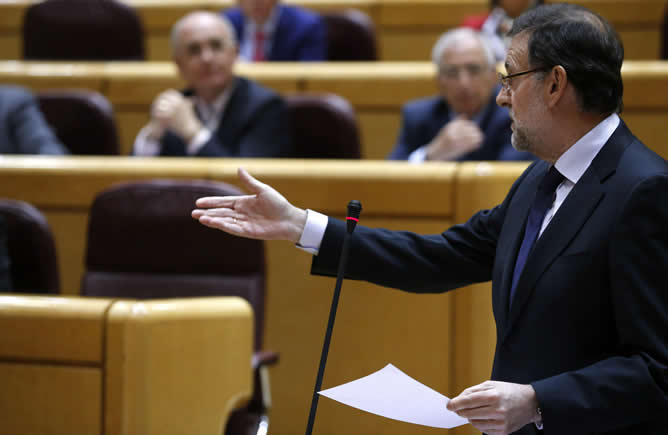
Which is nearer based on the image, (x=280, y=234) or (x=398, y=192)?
(x=280, y=234)

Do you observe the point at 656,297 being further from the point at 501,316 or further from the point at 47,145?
the point at 47,145

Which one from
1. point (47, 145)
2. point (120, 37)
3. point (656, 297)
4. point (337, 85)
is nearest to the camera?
point (656, 297)

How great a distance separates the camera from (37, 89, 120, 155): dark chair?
1.29 metres

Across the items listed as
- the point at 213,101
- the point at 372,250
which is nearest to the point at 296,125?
the point at 213,101

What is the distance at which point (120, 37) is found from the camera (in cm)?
163

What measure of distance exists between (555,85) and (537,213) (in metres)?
0.07

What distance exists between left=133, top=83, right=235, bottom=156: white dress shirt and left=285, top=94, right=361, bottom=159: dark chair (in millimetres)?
95

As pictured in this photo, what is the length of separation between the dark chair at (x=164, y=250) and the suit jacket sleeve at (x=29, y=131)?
343mm


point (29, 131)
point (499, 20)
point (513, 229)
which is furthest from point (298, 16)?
point (513, 229)

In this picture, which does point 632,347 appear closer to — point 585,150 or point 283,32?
point 585,150

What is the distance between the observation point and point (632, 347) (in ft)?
1.36

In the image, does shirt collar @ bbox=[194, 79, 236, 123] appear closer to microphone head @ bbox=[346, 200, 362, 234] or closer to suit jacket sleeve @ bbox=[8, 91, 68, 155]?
suit jacket sleeve @ bbox=[8, 91, 68, 155]

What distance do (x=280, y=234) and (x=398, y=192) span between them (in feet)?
1.14

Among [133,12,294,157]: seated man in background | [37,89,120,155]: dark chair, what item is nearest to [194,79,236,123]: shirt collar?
[133,12,294,157]: seated man in background
